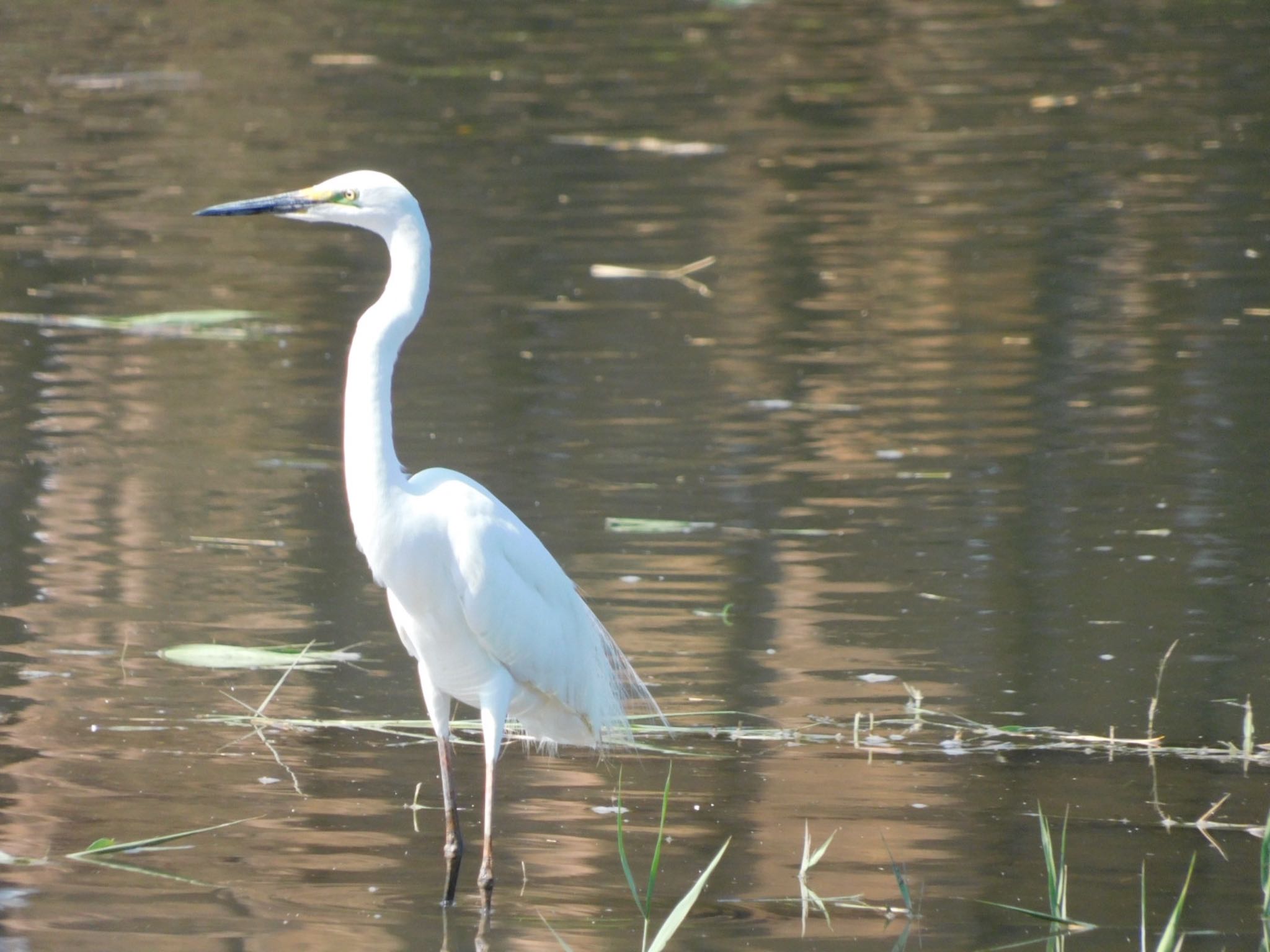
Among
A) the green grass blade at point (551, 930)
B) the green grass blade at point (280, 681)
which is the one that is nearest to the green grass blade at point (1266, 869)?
the green grass blade at point (551, 930)

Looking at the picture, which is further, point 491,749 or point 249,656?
point 249,656

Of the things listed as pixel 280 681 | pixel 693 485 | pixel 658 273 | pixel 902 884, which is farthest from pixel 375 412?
pixel 658 273

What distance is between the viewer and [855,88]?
555 inches

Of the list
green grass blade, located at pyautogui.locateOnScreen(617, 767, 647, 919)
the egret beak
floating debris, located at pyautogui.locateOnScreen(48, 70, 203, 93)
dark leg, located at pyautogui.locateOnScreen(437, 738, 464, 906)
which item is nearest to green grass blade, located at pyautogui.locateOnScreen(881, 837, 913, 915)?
green grass blade, located at pyautogui.locateOnScreen(617, 767, 647, 919)

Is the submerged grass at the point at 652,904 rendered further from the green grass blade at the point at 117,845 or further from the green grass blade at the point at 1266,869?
the green grass blade at the point at 1266,869

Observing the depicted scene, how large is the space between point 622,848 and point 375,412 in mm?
1008

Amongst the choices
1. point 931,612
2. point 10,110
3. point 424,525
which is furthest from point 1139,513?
point 10,110

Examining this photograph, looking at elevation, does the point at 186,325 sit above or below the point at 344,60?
below

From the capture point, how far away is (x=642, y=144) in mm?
12125

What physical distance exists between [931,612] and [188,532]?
7.93 feet

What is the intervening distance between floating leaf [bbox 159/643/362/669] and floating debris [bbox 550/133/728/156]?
23.6 ft

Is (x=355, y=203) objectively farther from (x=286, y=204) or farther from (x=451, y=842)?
(x=451, y=842)

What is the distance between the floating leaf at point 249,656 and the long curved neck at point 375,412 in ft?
4.54

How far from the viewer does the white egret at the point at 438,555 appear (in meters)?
3.84
